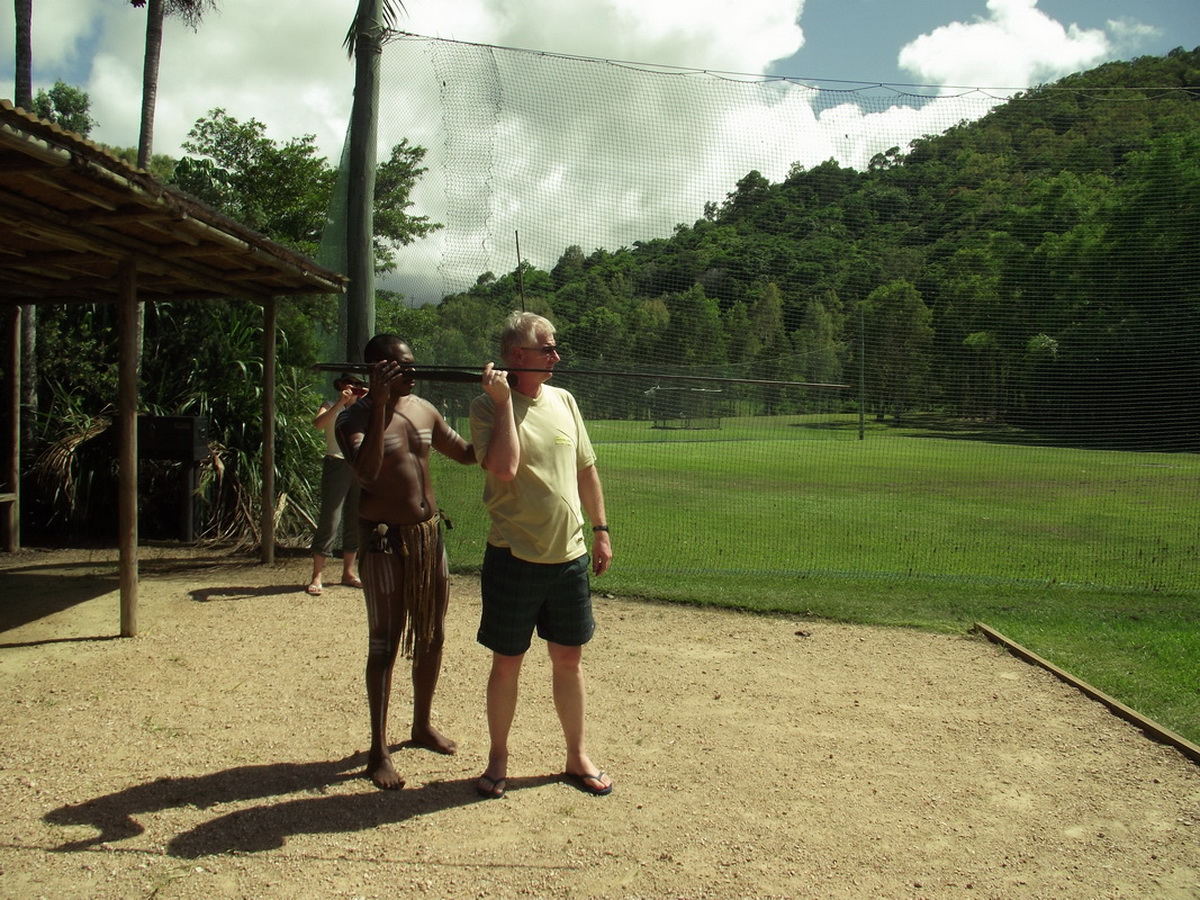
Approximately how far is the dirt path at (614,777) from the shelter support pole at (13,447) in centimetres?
315

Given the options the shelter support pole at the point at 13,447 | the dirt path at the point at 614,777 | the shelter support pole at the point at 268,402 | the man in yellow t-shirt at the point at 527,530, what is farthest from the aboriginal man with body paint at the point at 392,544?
the shelter support pole at the point at 13,447

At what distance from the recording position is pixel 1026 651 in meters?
5.44

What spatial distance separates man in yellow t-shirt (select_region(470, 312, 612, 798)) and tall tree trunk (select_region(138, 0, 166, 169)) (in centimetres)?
1019

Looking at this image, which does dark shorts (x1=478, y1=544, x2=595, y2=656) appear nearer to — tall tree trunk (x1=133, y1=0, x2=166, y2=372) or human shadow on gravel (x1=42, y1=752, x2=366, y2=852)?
human shadow on gravel (x1=42, y1=752, x2=366, y2=852)

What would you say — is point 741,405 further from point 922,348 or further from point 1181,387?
point 1181,387

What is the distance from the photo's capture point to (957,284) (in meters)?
7.91

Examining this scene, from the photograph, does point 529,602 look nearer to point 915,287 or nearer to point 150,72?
point 915,287

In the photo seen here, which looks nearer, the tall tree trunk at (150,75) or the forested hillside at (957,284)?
the forested hillside at (957,284)

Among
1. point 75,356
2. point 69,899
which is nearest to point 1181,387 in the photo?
point 69,899

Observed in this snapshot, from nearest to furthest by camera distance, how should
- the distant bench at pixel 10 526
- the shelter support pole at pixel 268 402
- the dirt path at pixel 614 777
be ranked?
the dirt path at pixel 614 777
the shelter support pole at pixel 268 402
the distant bench at pixel 10 526

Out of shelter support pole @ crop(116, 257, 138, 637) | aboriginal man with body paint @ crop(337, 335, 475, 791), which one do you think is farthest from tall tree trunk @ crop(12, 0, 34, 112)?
aboriginal man with body paint @ crop(337, 335, 475, 791)

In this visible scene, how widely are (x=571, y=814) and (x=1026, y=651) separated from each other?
348cm

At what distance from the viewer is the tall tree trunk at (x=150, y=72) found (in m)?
11.2

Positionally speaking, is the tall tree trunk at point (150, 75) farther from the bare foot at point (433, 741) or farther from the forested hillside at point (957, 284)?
the bare foot at point (433, 741)
